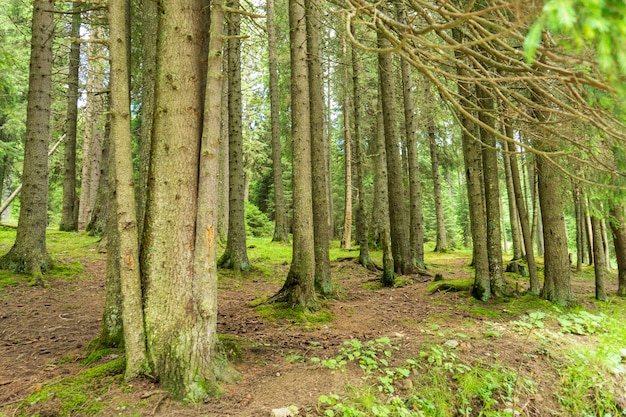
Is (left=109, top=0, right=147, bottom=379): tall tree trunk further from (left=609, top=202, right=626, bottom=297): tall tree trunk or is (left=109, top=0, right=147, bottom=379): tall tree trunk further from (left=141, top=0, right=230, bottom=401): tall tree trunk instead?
(left=609, top=202, right=626, bottom=297): tall tree trunk

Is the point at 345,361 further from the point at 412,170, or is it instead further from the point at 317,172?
the point at 412,170

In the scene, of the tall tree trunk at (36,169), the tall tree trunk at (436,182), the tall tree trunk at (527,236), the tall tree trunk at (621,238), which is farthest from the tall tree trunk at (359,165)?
the tall tree trunk at (36,169)

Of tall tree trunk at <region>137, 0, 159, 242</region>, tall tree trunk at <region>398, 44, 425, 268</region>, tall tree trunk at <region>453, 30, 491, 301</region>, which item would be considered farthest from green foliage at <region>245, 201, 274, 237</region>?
tall tree trunk at <region>137, 0, 159, 242</region>

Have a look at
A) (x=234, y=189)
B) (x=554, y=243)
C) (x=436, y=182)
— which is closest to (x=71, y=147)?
(x=234, y=189)

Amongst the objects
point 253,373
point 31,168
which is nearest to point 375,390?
point 253,373

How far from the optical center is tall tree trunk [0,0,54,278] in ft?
19.3

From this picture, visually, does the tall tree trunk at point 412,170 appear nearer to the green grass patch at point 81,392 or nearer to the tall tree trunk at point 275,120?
the tall tree trunk at point 275,120

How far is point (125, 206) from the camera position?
2760 millimetres

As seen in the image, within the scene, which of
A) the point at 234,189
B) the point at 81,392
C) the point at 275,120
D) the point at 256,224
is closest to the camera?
the point at 81,392

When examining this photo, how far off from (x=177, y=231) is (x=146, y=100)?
1549 mm

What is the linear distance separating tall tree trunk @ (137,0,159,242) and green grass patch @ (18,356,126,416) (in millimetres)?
1162

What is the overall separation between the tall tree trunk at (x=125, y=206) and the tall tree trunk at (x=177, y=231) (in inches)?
3.5

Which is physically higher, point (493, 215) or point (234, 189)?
point (234, 189)

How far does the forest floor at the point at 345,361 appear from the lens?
260cm
